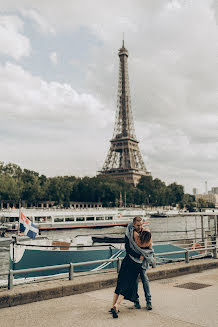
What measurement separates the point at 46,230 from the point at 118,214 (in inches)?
930

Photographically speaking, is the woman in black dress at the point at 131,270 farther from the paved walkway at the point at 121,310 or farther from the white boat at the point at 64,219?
the white boat at the point at 64,219

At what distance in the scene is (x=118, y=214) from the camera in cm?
8675

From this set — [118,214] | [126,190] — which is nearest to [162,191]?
[126,190]

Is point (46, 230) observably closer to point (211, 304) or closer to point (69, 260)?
point (69, 260)

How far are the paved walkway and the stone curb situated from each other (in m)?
0.18

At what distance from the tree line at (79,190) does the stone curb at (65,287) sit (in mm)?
101039

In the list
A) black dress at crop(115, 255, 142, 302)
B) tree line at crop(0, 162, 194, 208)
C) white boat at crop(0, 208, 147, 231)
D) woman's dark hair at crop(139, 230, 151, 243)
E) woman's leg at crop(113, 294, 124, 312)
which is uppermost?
tree line at crop(0, 162, 194, 208)

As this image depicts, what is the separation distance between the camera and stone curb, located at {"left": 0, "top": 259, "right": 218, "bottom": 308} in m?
9.00

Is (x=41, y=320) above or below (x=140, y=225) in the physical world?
below

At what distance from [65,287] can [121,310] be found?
78.1 inches

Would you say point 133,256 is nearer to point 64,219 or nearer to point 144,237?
point 144,237

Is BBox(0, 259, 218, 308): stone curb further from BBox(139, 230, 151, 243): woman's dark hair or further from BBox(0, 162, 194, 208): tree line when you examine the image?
BBox(0, 162, 194, 208): tree line

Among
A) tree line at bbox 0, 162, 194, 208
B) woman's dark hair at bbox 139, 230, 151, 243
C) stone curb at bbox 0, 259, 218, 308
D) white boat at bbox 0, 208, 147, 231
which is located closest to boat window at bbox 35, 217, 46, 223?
white boat at bbox 0, 208, 147, 231

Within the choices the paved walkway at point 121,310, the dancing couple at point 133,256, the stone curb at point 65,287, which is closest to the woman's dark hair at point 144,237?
the dancing couple at point 133,256
